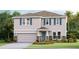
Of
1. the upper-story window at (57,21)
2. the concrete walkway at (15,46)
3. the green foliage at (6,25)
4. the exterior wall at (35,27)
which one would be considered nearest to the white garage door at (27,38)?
the exterior wall at (35,27)

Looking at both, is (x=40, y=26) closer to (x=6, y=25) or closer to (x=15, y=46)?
(x=15, y=46)

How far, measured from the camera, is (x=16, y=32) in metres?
20.0

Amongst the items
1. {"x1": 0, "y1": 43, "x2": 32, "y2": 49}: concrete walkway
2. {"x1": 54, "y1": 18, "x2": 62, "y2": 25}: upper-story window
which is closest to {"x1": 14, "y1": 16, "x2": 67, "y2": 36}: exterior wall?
{"x1": 54, "y1": 18, "x2": 62, "y2": 25}: upper-story window

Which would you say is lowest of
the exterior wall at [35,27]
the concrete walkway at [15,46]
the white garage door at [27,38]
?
the concrete walkway at [15,46]

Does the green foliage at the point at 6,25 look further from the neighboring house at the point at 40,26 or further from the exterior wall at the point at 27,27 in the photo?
the exterior wall at the point at 27,27

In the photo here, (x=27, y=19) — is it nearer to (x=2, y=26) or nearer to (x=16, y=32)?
(x=16, y=32)

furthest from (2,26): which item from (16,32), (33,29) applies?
(33,29)

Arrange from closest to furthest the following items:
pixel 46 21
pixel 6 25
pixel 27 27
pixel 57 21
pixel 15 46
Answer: pixel 6 25
pixel 15 46
pixel 27 27
pixel 46 21
pixel 57 21

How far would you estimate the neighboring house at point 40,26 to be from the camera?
20.5 meters

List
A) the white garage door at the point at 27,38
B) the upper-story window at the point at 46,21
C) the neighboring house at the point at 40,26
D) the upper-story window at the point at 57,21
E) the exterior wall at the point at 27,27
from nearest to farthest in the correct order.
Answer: the white garage door at the point at 27,38, the neighboring house at the point at 40,26, the exterior wall at the point at 27,27, the upper-story window at the point at 46,21, the upper-story window at the point at 57,21

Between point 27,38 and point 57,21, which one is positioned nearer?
point 27,38

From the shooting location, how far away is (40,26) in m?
22.0

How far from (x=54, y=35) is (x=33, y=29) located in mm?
1395

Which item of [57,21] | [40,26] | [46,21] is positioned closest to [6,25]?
[40,26]
